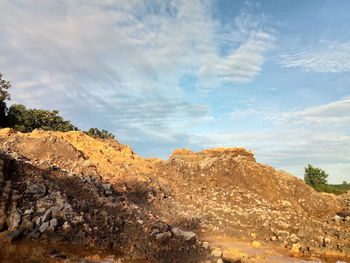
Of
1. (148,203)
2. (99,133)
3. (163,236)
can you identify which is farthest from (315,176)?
(163,236)

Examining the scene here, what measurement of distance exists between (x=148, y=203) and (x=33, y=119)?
24571 millimetres

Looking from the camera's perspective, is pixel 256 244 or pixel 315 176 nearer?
pixel 256 244

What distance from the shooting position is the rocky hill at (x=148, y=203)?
10281 mm

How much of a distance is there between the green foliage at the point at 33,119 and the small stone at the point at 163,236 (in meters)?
27.9

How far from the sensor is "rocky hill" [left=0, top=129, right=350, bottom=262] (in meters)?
10.3

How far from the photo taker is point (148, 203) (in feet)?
53.9

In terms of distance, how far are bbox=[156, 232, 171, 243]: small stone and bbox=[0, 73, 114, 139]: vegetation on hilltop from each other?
87.3ft

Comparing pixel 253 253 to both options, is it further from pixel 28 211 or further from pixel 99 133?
pixel 99 133

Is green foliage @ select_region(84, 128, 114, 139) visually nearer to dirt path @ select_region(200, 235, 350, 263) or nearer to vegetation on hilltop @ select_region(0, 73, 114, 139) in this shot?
vegetation on hilltop @ select_region(0, 73, 114, 139)

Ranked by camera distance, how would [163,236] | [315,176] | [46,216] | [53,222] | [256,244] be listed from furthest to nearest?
1. [315,176]
2. [256,244]
3. [46,216]
4. [53,222]
5. [163,236]

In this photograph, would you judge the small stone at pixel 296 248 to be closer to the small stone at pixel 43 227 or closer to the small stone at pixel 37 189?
the small stone at pixel 43 227

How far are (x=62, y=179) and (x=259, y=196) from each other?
48.4 feet

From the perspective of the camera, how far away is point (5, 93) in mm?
32688

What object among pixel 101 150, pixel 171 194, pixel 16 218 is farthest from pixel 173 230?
pixel 101 150
